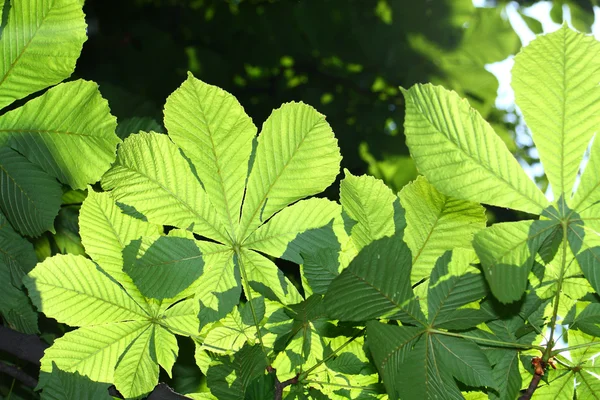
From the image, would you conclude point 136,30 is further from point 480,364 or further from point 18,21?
point 480,364

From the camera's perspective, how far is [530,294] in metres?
0.58

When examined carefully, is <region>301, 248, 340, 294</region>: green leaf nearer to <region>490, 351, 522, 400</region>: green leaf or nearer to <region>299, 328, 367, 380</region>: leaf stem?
<region>299, 328, 367, 380</region>: leaf stem

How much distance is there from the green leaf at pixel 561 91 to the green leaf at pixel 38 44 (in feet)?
1.50

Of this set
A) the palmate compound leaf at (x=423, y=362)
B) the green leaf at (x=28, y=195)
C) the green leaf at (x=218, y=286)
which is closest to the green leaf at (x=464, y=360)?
the palmate compound leaf at (x=423, y=362)

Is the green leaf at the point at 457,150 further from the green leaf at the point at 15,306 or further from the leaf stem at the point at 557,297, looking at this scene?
the green leaf at the point at 15,306

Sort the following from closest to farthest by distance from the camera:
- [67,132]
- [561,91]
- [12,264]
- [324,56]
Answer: [561,91] → [67,132] → [12,264] → [324,56]

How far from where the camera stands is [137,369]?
647mm

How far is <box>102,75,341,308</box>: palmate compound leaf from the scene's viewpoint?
0.57m

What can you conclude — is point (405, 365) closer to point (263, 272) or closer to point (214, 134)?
point (263, 272)

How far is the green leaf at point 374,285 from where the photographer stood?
50 centimetres

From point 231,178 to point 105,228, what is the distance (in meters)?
0.16

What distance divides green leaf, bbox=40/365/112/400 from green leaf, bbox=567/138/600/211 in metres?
0.52

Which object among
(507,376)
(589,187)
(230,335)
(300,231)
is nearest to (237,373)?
(230,335)

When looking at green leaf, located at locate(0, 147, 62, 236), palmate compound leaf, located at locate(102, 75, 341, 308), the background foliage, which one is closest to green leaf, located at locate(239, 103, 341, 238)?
palmate compound leaf, located at locate(102, 75, 341, 308)
